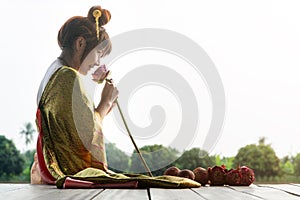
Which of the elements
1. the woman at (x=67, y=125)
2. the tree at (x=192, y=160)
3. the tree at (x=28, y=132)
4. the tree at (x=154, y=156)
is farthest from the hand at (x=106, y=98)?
the tree at (x=28, y=132)

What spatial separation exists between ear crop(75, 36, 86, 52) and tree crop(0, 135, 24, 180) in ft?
16.4

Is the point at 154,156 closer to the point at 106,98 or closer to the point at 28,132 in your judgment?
the point at 106,98

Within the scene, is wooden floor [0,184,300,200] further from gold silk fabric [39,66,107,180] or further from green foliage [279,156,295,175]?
green foliage [279,156,295,175]

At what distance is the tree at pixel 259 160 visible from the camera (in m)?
6.77

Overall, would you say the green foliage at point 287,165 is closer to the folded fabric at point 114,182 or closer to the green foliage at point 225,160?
the green foliage at point 225,160

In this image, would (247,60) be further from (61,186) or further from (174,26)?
(61,186)

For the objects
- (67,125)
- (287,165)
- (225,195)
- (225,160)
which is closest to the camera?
(225,195)

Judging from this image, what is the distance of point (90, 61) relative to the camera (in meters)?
2.72

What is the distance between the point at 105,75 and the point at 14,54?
6.89 metres

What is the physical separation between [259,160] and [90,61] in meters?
4.66

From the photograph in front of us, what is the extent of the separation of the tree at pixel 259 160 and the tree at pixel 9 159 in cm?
319

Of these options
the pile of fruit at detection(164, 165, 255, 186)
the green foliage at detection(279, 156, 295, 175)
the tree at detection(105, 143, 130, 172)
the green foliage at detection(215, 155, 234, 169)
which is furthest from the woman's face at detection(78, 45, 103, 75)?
the green foliage at detection(279, 156, 295, 175)

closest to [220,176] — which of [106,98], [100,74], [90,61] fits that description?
[106,98]

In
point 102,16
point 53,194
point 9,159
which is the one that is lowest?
point 53,194
